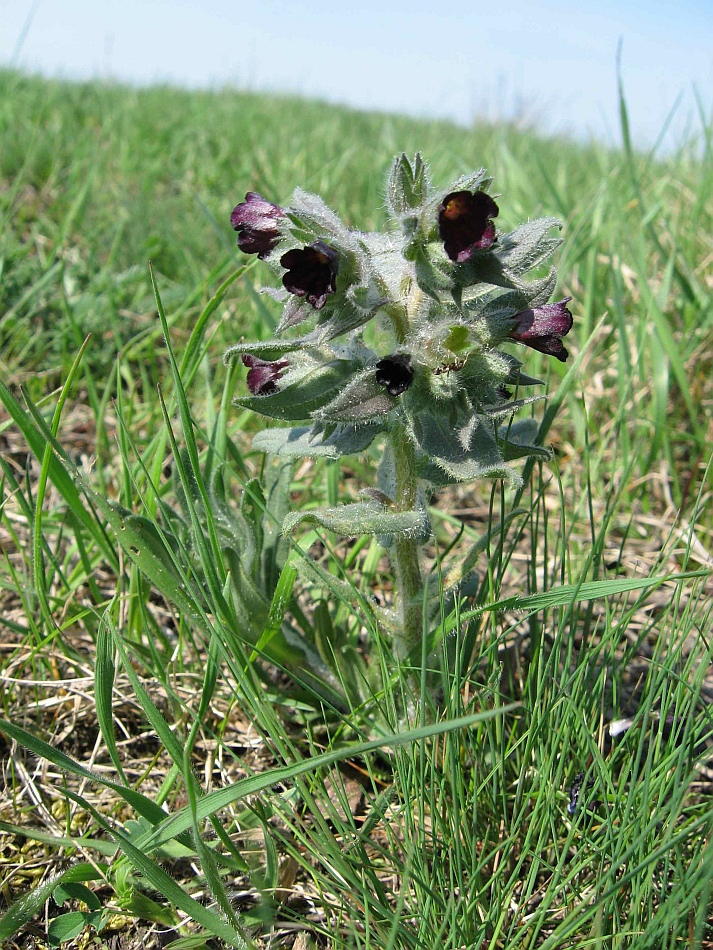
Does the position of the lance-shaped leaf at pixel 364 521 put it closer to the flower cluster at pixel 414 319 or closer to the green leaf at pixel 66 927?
the flower cluster at pixel 414 319

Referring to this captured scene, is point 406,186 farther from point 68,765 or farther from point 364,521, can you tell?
point 68,765

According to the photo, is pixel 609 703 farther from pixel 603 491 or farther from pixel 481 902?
pixel 603 491

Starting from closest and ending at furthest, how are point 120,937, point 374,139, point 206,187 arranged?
point 120,937, point 206,187, point 374,139

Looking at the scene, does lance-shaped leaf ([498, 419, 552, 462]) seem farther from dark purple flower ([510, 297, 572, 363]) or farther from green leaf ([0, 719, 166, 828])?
green leaf ([0, 719, 166, 828])

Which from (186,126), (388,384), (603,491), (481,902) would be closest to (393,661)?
(481,902)

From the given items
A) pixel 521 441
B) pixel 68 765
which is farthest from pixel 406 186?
pixel 68 765
